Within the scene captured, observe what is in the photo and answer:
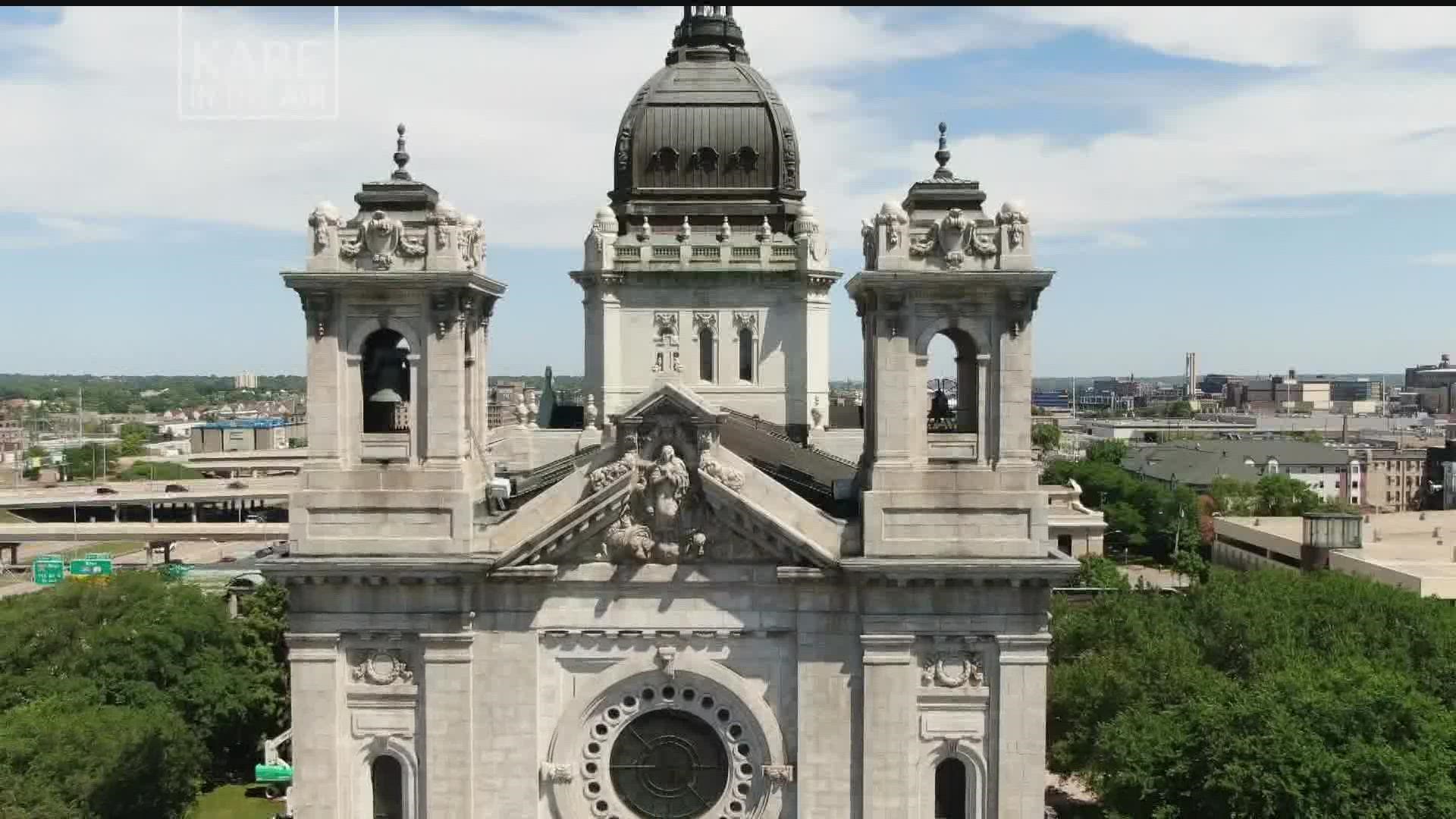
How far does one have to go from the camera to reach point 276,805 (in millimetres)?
50594

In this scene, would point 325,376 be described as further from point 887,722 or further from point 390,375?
point 887,722

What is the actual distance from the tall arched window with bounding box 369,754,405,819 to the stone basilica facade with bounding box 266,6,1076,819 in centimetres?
6

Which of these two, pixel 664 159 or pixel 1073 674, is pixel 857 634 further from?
pixel 664 159

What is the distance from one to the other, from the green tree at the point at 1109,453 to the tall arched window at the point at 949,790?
4936 inches

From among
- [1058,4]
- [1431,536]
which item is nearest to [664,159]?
[1058,4]

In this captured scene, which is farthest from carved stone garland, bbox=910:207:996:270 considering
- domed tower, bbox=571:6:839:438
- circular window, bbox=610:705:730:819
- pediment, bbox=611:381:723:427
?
domed tower, bbox=571:6:839:438

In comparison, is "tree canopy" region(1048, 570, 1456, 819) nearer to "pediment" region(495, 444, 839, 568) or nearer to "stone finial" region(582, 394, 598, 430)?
"pediment" region(495, 444, 839, 568)

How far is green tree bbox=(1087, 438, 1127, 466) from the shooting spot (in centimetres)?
15362

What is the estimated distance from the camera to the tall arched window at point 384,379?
29391 mm

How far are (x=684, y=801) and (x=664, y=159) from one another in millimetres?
27653

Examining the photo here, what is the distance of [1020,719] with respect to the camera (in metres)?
27.5

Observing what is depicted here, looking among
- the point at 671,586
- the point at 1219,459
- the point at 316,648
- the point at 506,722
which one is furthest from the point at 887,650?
the point at 1219,459

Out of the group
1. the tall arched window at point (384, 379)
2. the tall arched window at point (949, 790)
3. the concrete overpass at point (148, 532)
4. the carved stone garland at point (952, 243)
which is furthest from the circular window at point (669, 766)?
the concrete overpass at point (148, 532)

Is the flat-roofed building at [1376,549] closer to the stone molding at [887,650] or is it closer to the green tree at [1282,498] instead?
the green tree at [1282,498]
